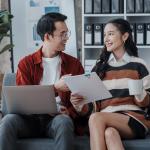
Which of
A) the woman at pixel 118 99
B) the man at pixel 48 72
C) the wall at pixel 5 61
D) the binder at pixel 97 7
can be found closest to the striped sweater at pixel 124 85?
the woman at pixel 118 99

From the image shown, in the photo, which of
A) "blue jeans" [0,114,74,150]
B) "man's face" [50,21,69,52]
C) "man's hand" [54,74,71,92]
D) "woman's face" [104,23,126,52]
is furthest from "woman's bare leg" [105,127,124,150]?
"man's face" [50,21,69,52]

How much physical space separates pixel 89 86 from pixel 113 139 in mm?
352

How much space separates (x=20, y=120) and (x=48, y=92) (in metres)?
0.28

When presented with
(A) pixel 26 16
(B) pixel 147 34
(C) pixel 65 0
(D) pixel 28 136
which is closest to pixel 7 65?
(A) pixel 26 16

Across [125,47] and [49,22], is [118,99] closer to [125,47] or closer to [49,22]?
[125,47]

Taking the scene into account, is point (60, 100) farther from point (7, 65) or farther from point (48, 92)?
point (7, 65)

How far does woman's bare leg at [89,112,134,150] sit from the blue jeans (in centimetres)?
14

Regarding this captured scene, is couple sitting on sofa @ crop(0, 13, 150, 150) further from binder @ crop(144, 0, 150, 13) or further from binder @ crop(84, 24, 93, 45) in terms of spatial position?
binder @ crop(144, 0, 150, 13)

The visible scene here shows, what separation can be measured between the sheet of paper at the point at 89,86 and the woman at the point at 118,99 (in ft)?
0.21

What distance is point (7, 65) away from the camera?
427cm

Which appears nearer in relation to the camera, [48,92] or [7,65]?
[48,92]

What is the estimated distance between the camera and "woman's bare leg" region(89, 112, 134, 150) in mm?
2270

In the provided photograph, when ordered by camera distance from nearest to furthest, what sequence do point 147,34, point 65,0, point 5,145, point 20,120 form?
point 5,145, point 20,120, point 147,34, point 65,0

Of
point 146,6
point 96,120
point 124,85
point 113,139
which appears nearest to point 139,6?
point 146,6
